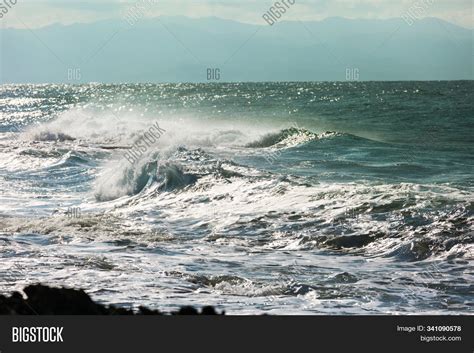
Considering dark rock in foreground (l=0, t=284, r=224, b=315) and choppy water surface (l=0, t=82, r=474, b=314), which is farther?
choppy water surface (l=0, t=82, r=474, b=314)

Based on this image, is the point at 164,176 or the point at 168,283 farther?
the point at 164,176

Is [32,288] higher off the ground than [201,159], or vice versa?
[201,159]

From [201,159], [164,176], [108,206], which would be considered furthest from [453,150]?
[108,206]

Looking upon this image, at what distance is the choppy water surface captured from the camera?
10031 millimetres

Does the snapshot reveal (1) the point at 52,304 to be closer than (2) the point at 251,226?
Yes

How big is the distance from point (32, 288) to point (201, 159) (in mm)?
17245

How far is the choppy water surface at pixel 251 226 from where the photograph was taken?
10031mm

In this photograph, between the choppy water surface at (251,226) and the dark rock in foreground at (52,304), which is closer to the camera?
the dark rock in foreground at (52,304)

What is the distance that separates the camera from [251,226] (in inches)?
587

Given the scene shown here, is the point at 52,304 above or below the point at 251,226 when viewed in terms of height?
below

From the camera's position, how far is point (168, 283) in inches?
406
